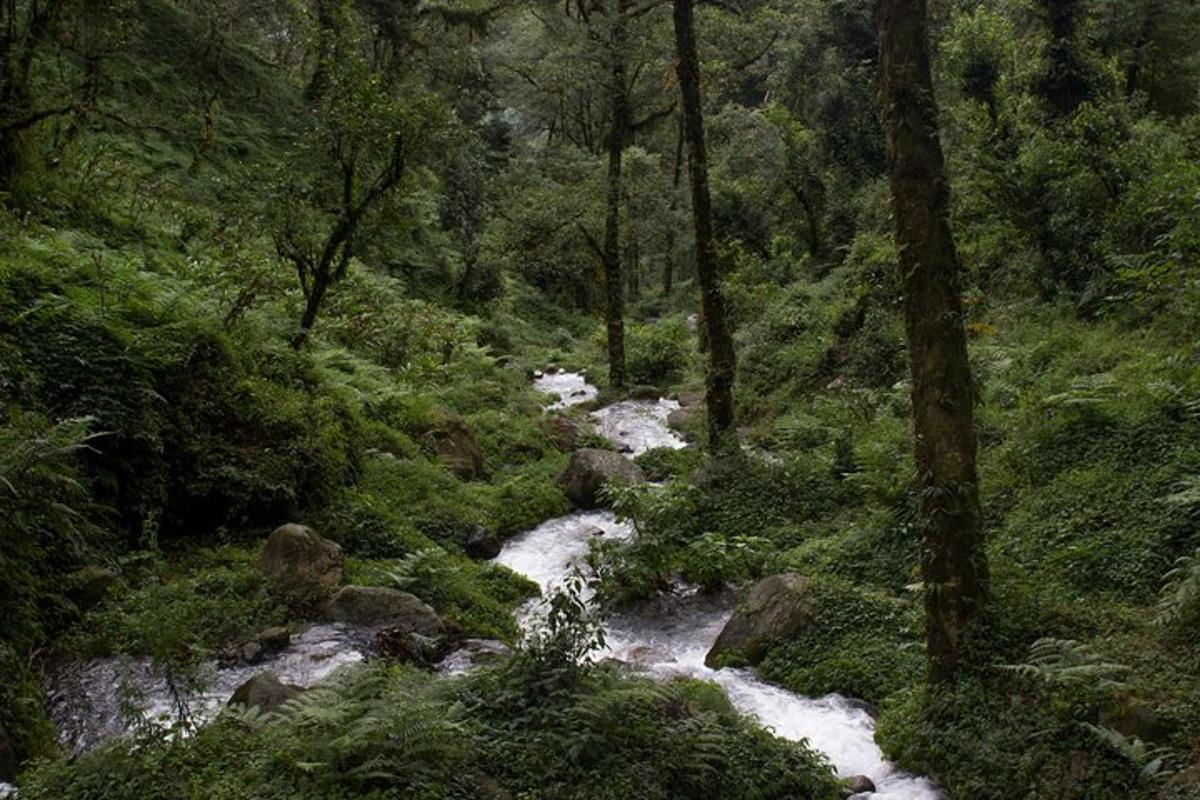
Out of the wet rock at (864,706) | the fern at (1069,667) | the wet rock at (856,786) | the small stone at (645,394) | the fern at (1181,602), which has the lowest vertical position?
the wet rock at (856,786)

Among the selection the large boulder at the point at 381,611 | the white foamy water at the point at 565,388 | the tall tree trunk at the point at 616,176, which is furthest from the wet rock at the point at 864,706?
the tall tree trunk at the point at 616,176

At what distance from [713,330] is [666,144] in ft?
110

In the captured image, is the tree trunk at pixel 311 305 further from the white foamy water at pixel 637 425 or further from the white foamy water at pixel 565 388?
the white foamy water at pixel 565 388

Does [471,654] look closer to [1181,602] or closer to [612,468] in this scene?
[1181,602]

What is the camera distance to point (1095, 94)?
16578 mm

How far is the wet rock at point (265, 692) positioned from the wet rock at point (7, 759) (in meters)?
1.39

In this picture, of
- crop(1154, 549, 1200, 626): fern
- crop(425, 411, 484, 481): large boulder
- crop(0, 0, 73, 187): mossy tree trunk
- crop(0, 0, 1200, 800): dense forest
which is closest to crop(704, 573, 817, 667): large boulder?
crop(0, 0, 1200, 800): dense forest

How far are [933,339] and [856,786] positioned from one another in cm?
360

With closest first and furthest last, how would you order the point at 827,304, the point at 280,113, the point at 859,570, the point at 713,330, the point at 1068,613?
the point at 1068,613 < the point at 859,570 < the point at 713,330 < the point at 827,304 < the point at 280,113

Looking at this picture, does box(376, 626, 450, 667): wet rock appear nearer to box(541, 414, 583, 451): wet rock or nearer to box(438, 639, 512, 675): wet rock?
box(438, 639, 512, 675): wet rock

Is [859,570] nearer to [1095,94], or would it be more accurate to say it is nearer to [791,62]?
[1095,94]

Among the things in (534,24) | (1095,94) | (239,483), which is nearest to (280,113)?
(534,24)

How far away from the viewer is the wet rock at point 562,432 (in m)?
17.7

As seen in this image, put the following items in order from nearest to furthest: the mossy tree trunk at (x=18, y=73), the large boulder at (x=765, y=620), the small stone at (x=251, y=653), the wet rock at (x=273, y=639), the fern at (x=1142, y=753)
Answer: the fern at (x=1142, y=753)
the small stone at (x=251, y=653)
the wet rock at (x=273, y=639)
the large boulder at (x=765, y=620)
the mossy tree trunk at (x=18, y=73)
